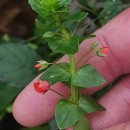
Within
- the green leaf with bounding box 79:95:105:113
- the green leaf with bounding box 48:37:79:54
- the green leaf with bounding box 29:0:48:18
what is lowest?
the green leaf with bounding box 79:95:105:113

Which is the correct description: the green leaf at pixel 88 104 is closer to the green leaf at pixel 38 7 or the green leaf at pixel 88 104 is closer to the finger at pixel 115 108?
the finger at pixel 115 108

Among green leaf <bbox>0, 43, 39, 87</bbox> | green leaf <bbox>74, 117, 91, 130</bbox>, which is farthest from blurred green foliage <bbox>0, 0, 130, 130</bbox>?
green leaf <bbox>74, 117, 91, 130</bbox>

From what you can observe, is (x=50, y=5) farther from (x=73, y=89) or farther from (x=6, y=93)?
(x=6, y=93)

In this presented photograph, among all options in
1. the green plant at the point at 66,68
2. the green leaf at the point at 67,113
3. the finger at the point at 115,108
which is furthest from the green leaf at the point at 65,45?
the finger at the point at 115,108

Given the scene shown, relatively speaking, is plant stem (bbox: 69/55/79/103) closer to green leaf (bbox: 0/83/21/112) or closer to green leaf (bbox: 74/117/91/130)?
green leaf (bbox: 74/117/91/130)

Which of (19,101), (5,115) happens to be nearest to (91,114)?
(19,101)

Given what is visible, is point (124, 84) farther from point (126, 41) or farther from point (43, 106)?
point (43, 106)
